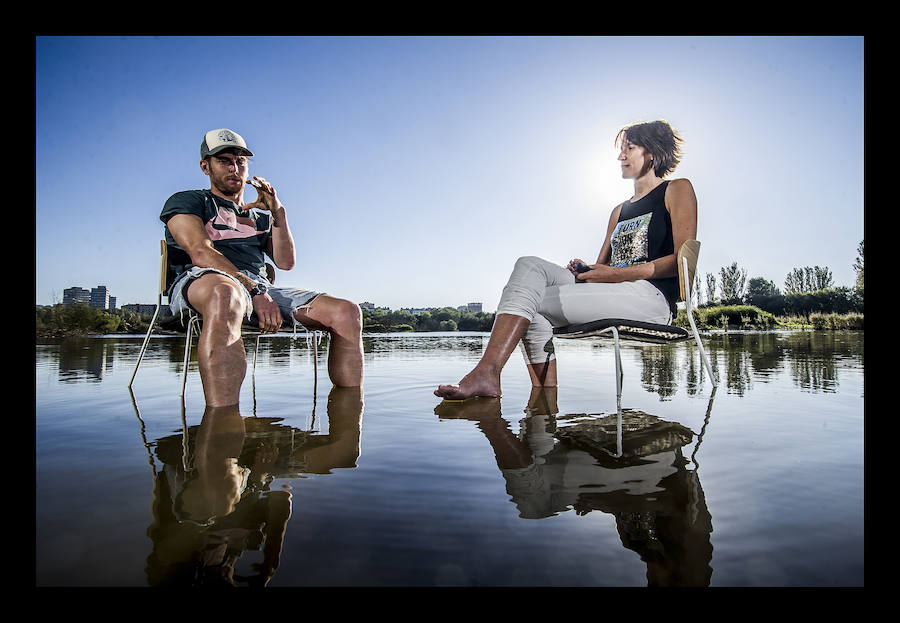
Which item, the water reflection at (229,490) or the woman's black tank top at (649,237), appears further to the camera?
the woman's black tank top at (649,237)

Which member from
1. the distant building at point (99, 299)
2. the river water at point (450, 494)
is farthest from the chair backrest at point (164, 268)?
the distant building at point (99, 299)

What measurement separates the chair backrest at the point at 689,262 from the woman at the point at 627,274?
0.25 ft

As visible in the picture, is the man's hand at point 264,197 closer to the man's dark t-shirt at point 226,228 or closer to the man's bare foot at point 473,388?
the man's dark t-shirt at point 226,228

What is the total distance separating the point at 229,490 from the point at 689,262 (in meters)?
2.48

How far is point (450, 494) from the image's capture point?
1.40 metres

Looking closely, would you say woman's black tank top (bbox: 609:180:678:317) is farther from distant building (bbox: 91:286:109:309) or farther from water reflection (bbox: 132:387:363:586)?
distant building (bbox: 91:286:109:309)

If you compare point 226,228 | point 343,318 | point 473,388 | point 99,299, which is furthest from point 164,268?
point 99,299

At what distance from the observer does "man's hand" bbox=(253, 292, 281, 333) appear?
3.07 meters

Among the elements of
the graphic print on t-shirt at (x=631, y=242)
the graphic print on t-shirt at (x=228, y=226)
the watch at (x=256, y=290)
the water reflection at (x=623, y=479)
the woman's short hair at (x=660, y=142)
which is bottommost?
the water reflection at (x=623, y=479)

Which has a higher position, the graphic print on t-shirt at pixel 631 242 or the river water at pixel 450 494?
the graphic print on t-shirt at pixel 631 242

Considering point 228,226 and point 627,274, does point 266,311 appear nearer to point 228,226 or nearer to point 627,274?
point 228,226

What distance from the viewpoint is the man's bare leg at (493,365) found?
2807 millimetres
